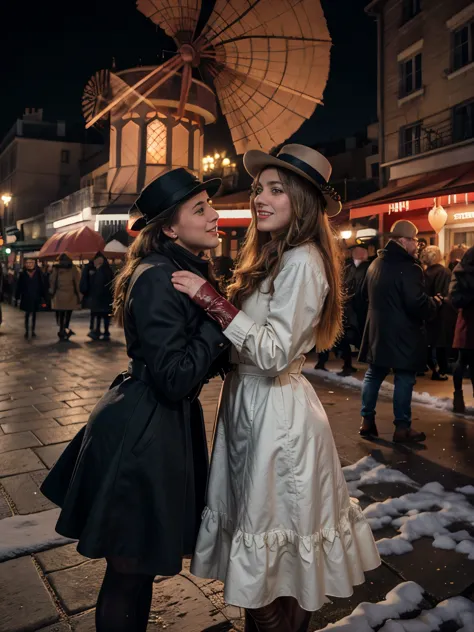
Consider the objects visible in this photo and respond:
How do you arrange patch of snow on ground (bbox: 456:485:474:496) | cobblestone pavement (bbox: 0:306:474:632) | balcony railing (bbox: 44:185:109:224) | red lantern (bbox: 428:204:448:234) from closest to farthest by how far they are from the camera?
A: 1. cobblestone pavement (bbox: 0:306:474:632)
2. patch of snow on ground (bbox: 456:485:474:496)
3. red lantern (bbox: 428:204:448:234)
4. balcony railing (bbox: 44:185:109:224)

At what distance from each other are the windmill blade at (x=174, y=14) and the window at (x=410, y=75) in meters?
6.99

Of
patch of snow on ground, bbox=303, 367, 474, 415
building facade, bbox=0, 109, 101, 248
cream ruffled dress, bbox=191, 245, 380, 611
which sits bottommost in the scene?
patch of snow on ground, bbox=303, 367, 474, 415

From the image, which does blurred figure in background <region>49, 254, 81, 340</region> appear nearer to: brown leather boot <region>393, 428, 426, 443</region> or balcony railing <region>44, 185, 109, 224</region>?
brown leather boot <region>393, 428, 426, 443</region>

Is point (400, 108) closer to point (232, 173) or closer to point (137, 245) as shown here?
point (232, 173)

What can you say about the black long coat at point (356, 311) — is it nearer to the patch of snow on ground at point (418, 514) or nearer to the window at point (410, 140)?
the patch of snow on ground at point (418, 514)

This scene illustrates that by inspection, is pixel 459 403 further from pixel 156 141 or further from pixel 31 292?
pixel 156 141

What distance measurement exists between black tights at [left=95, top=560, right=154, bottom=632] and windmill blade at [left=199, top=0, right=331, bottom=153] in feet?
26.7

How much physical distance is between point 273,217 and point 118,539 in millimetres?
1361

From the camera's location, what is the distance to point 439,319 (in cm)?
789

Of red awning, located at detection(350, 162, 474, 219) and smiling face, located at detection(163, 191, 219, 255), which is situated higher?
red awning, located at detection(350, 162, 474, 219)

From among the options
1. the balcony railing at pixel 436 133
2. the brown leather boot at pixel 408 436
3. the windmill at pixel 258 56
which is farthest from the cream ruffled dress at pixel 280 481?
the balcony railing at pixel 436 133

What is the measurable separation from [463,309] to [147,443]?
5016 millimetres

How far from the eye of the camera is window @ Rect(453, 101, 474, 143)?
14859 millimetres

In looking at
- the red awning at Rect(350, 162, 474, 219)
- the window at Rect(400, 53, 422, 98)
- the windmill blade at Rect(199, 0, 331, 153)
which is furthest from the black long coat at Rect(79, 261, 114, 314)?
the window at Rect(400, 53, 422, 98)
